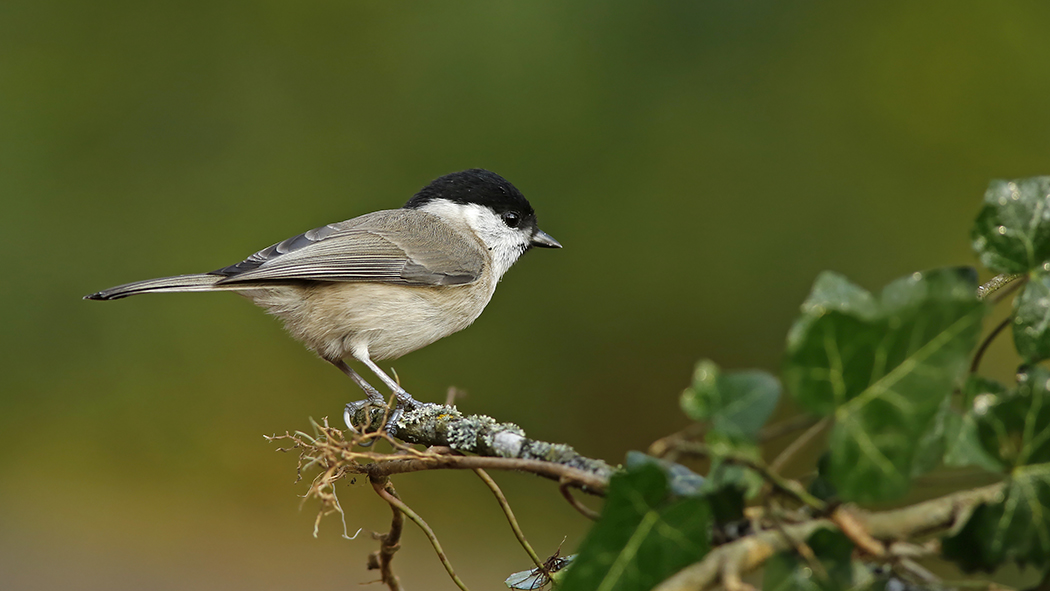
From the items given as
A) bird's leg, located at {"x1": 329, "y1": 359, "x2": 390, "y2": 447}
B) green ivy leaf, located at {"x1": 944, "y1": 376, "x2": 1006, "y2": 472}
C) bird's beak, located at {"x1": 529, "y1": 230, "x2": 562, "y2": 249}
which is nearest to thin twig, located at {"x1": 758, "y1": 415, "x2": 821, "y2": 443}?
green ivy leaf, located at {"x1": 944, "y1": 376, "x2": 1006, "y2": 472}

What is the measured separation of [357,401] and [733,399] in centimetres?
196

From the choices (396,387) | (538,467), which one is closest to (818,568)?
(538,467)

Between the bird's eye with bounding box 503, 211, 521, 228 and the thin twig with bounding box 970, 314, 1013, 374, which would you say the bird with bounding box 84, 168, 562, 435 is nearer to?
the bird's eye with bounding box 503, 211, 521, 228

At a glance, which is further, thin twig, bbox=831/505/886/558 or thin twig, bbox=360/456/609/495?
thin twig, bbox=360/456/609/495

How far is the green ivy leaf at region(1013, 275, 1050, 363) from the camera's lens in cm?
67

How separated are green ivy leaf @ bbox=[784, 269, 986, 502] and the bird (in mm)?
2132

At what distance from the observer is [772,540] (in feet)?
1.81

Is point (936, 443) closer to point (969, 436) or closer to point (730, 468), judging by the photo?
point (969, 436)

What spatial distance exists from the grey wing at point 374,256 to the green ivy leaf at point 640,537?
2261 millimetres

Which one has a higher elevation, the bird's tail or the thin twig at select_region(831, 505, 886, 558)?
the bird's tail

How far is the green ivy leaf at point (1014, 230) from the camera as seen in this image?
701 mm

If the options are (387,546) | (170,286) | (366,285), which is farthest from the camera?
(366,285)

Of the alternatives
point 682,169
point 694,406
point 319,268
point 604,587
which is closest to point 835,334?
point 694,406

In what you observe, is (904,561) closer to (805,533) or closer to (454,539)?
(805,533)
